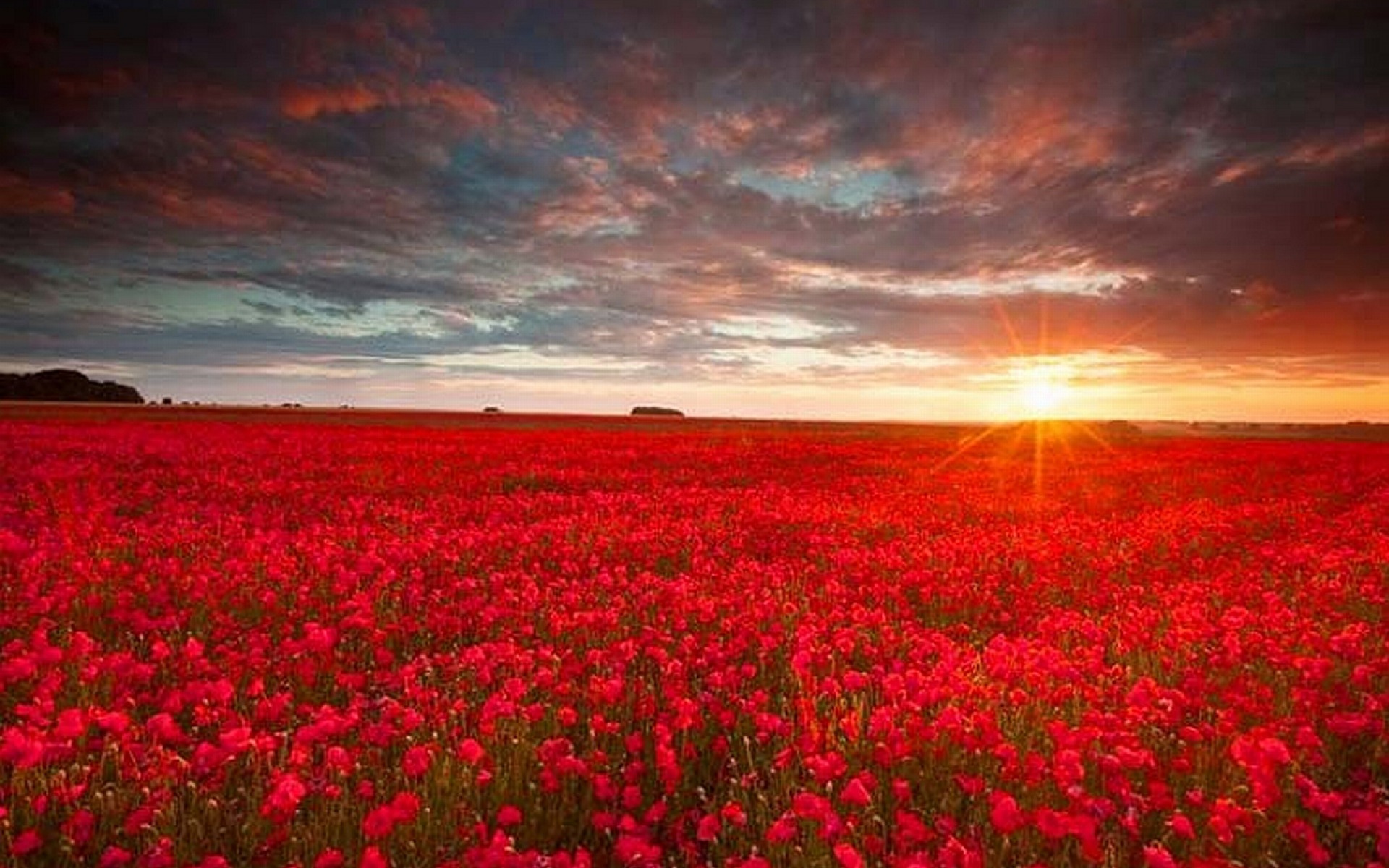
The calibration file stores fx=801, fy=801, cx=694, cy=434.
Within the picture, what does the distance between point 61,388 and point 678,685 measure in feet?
477

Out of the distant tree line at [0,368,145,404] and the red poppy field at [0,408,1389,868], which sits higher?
the distant tree line at [0,368,145,404]

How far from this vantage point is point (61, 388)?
117m

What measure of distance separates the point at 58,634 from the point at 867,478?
1859 centimetres

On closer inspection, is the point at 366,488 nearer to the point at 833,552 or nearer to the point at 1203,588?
the point at 833,552

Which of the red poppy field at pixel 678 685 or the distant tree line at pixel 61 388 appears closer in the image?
the red poppy field at pixel 678 685

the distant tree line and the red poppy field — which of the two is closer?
the red poppy field

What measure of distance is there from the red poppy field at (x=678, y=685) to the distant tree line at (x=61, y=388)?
123 metres

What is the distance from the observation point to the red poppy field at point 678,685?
369cm

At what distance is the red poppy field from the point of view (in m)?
3.69

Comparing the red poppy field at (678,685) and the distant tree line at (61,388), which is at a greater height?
the distant tree line at (61,388)

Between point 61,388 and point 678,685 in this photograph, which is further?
point 61,388

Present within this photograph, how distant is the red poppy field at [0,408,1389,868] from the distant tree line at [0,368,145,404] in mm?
123263

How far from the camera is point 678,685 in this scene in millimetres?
5312

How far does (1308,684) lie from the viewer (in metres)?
5.97
